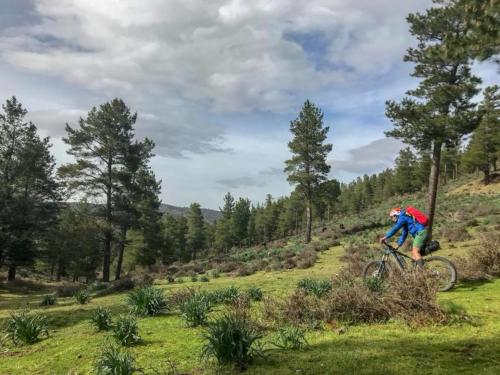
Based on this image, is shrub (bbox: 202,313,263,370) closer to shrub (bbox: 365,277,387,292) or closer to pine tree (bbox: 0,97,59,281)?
shrub (bbox: 365,277,387,292)

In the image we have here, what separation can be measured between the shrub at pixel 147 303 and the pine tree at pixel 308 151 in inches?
1277

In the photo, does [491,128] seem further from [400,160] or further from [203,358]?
[203,358]

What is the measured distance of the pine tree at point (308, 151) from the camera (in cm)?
4141

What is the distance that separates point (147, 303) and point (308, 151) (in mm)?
33775

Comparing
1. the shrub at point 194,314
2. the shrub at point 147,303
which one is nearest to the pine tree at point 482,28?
the shrub at point 194,314

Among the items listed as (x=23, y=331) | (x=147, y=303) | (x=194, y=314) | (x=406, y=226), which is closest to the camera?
(x=194, y=314)

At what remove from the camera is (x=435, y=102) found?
22.7 meters

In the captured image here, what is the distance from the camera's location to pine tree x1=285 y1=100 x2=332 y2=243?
136 ft

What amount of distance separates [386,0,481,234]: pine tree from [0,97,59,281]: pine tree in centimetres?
2617

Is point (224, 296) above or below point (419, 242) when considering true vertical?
below

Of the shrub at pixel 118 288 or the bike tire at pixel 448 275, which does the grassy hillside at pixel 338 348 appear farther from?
the shrub at pixel 118 288

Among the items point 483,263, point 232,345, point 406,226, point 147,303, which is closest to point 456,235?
point 483,263

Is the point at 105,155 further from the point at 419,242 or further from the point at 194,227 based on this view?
the point at 194,227

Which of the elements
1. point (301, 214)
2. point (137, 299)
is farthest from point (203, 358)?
point (301, 214)
